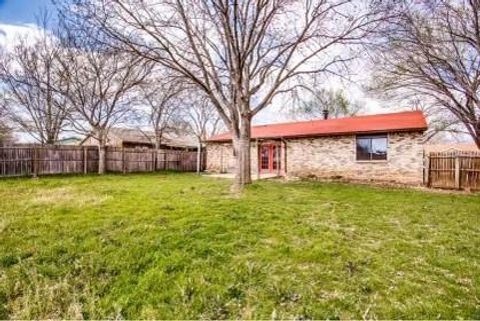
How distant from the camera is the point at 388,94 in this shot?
1625cm

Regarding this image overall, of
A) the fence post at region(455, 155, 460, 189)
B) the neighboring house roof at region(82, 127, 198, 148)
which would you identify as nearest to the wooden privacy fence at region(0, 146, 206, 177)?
the neighboring house roof at region(82, 127, 198, 148)

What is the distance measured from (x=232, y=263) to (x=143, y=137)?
1281 inches

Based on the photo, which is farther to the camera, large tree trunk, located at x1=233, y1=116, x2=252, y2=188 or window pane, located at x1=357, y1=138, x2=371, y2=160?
window pane, located at x1=357, y1=138, x2=371, y2=160

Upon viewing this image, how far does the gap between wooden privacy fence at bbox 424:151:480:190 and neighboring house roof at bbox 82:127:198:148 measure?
24.6 m

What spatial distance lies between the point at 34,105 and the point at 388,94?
73.9 feet

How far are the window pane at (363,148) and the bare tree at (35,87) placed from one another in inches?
661

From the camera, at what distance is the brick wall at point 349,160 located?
1543 centimetres

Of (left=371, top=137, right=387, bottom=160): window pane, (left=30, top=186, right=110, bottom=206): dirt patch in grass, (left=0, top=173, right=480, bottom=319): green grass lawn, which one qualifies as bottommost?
(left=0, top=173, right=480, bottom=319): green grass lawn

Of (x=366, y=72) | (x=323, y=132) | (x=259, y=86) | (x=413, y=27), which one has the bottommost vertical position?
(x=323, y=132)

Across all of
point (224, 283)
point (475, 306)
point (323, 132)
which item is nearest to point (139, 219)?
point (224, 283)

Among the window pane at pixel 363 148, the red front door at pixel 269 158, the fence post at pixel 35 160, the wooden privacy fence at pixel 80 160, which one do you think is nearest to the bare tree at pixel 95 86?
the wooden privacy fence at pixel 80 160

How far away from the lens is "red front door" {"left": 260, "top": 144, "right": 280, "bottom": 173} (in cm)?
2066

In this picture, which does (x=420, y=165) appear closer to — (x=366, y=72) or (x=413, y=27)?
(x=366, y=72)

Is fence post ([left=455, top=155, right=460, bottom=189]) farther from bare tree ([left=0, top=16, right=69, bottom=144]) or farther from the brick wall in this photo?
bare tree ([left=0, top=16, right=69, bottom=144])
